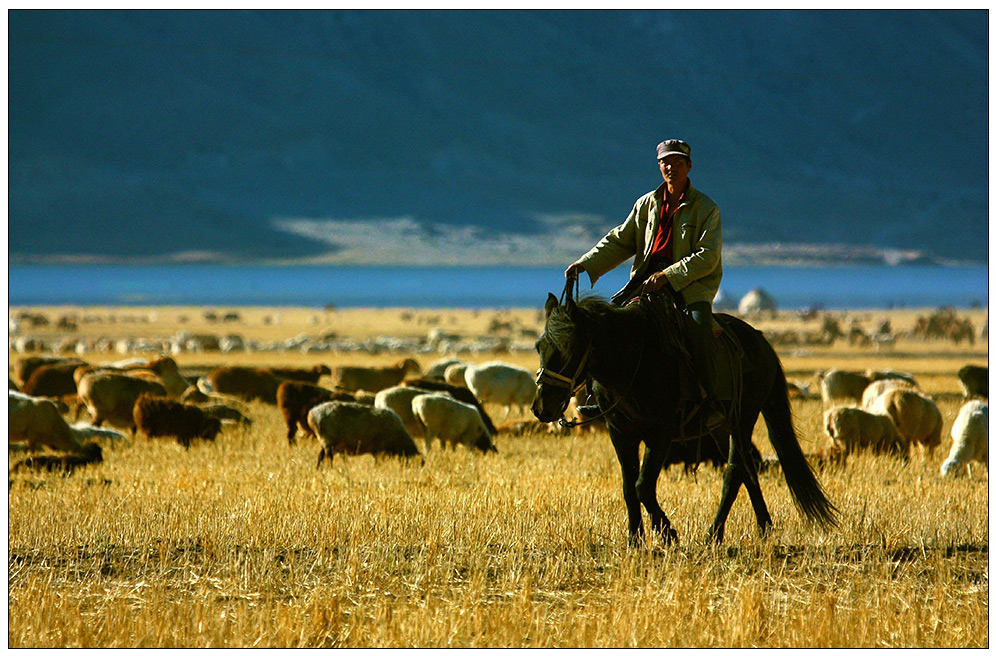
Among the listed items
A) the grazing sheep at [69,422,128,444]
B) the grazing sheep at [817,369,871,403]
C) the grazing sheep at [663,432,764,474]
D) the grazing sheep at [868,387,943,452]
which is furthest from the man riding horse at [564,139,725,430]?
the grazing sheep at [817,369,871,403]

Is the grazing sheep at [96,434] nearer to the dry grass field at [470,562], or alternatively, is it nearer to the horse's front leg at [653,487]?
the dry grass field at [470,562]

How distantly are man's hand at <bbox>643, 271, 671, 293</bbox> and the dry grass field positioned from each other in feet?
5.43

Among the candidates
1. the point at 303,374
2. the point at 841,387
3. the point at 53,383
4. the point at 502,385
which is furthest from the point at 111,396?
the point at 841,387

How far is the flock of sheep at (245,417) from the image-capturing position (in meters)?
12.3

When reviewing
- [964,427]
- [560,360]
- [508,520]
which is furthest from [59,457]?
[964,427]

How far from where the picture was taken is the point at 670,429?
694 centimetres

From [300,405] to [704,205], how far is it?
877 centimetres

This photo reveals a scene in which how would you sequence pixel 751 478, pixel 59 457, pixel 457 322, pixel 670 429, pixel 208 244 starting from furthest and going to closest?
pixel 208 244
pixel 457 322
pixel 59 457
pixel 751 478
pixel 670 429

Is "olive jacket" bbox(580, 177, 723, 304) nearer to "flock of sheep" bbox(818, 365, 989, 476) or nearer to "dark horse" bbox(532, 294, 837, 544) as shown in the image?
"dark horse" bbox(532, 294, 837, 544)

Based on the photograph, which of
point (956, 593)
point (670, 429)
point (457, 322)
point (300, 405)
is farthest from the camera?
point (457, 322)

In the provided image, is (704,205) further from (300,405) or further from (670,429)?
(300,405)

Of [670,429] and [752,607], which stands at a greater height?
[670,429]

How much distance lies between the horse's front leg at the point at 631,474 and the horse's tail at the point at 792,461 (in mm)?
1272

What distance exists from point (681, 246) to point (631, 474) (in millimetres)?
1517
